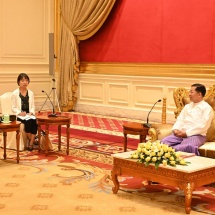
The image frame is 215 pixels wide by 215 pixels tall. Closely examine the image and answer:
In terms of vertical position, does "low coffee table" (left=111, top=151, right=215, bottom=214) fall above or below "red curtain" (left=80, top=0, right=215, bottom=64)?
below

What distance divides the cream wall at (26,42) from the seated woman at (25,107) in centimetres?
416

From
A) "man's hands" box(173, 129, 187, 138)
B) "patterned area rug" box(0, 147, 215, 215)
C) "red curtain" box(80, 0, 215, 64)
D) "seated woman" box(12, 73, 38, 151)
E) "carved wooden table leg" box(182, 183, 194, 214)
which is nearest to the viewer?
"carved wooden table leg" box(182, 183, 194, 214)

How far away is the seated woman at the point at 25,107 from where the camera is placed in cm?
691

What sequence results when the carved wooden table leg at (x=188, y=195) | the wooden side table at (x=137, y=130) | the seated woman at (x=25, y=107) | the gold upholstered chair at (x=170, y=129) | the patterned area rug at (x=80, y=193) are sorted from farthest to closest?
the seated woman at (x=25, y=107), the wooden side table at (x=137, y=130), the gold upholstered chair at (x=170, y=129), the patterned area rug at (x=80, y=193), the carved wooden table leg at (x=188, y=195)

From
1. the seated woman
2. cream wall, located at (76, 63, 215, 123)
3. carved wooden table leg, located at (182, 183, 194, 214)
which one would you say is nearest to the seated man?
carved wooden table leg, located at (182, 183, 194, 214)

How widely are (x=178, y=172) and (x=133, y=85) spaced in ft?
20.5

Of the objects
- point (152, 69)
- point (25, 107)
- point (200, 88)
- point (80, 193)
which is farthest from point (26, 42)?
point (80, 193)

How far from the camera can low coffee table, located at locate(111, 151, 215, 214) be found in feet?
13.9

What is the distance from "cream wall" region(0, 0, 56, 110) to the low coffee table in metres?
6.85

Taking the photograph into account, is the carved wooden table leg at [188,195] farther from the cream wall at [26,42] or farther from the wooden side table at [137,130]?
the cream wall at [26,42]

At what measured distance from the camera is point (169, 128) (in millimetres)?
5797

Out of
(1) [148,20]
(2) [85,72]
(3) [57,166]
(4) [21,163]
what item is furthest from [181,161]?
(2) [85,72]

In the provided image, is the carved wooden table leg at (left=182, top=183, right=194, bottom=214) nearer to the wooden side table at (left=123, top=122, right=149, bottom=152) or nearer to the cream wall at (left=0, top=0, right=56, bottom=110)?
the wooden side table at (left=123, top=122, right=149, bottom=152)

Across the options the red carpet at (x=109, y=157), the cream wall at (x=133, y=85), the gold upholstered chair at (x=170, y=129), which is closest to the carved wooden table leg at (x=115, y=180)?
the red carpet at (x=109, y=157)
